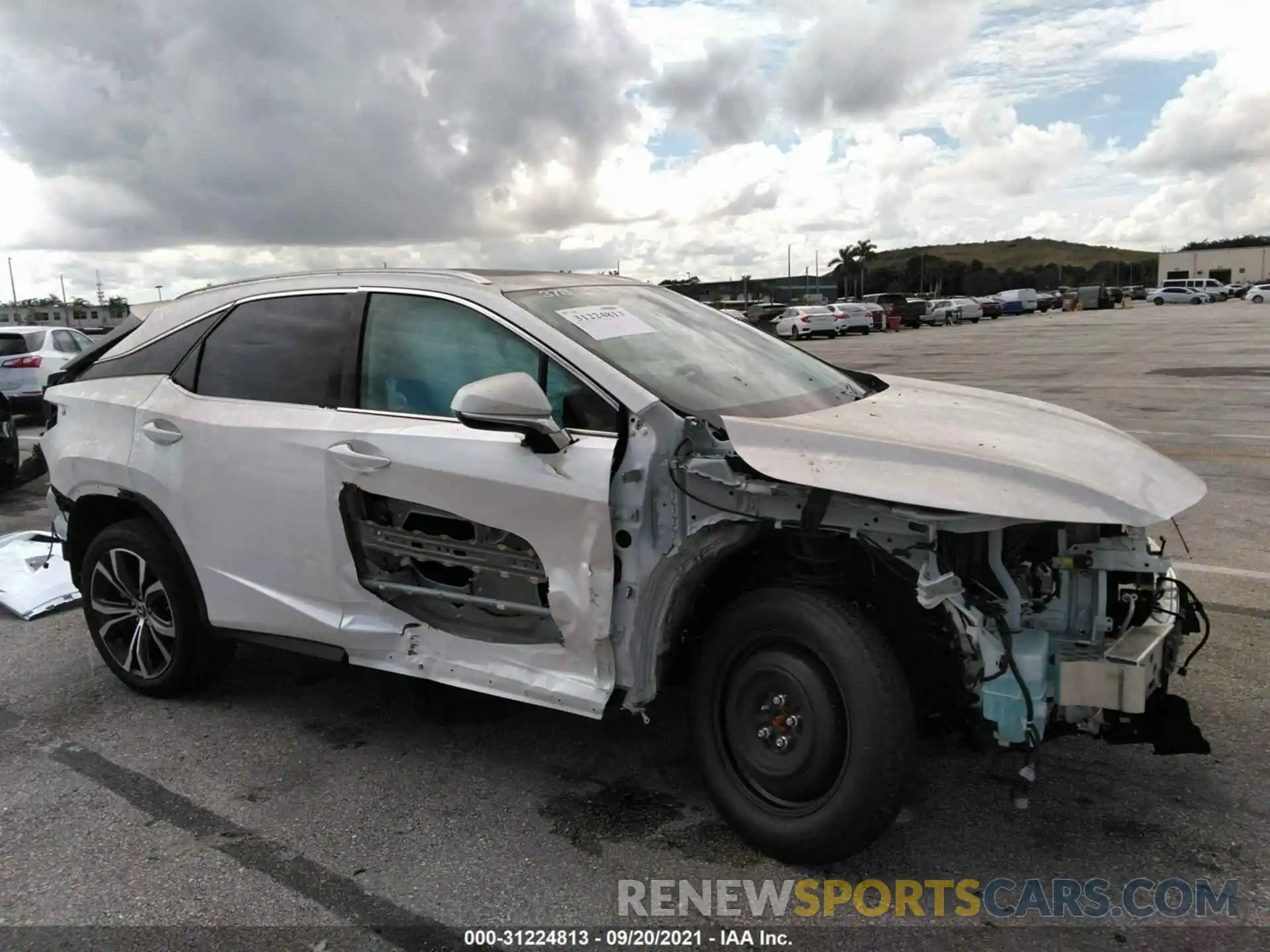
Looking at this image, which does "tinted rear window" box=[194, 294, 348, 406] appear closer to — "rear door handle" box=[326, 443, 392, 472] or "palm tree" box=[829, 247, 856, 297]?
"rear door handle" box=[326, 443, 392, 472]

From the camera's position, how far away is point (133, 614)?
4.43m

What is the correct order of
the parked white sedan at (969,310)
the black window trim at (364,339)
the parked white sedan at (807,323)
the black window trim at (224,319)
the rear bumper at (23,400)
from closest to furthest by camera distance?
the black window trim at (364,339)
the black window trim at (224,319)
the rear bumper at (23,400)
the parked white sedan at (807,323)
the parked white sedan at (969,310)

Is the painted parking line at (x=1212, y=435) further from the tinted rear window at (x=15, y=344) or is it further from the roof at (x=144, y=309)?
the tinted rear window at (x=15, y=344)

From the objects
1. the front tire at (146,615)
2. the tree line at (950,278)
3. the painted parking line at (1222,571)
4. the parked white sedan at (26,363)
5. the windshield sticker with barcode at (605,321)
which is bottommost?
the painted parking line at (1222,571)

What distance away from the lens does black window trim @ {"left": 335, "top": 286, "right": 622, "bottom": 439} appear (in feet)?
10.5

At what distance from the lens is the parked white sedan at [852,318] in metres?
43.3

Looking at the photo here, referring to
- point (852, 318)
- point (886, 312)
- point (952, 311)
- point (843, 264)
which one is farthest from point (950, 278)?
point (852, 318)

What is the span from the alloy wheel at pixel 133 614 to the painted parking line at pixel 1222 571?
5.15 meters

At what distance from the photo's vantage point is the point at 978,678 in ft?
9.19

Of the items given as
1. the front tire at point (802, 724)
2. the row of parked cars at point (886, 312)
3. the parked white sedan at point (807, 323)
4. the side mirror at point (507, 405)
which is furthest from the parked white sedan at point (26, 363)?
the parked white sedan at point (807, 323)

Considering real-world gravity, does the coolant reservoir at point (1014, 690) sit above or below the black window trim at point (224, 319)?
below

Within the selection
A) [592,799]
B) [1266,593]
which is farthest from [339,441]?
[1266,593]

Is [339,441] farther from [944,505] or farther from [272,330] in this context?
[944,505]

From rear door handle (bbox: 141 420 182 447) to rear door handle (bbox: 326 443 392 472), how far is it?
91 centimetres
